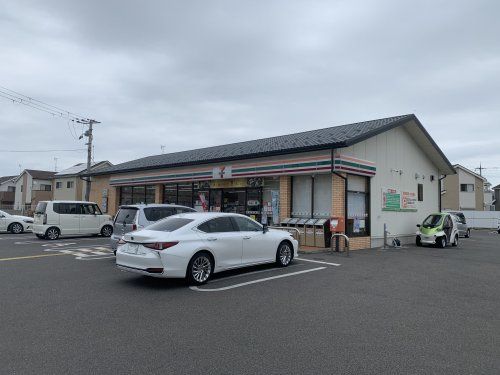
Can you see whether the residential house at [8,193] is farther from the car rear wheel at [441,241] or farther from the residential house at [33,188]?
the car rear wheel at [441,241]

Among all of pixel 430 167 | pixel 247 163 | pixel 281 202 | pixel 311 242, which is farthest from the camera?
pixel 430 167

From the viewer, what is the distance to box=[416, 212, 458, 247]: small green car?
16.9 metres

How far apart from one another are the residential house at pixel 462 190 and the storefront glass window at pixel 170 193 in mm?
37650

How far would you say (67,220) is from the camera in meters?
17.5

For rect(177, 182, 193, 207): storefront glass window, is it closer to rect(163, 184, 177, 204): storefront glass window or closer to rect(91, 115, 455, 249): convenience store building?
rect(91, 115, 455, 249): convenience store building

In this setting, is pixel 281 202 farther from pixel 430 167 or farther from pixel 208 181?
pixel 430 167

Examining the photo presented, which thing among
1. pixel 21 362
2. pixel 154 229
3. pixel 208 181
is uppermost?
pixel 208 181

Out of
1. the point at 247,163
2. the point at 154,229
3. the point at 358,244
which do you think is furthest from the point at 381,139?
the point at 154,229

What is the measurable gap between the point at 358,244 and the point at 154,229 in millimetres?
9348

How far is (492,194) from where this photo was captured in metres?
61.2

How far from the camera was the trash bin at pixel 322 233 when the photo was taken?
1397cm

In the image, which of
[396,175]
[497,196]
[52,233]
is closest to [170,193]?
[52,233]

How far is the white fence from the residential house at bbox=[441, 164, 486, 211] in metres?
6.04

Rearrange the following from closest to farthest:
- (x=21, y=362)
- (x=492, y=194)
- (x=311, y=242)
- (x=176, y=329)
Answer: (x=21, y=362)
(x=176, y=329)
(x=311, y=242)
(x=492, y=194)
